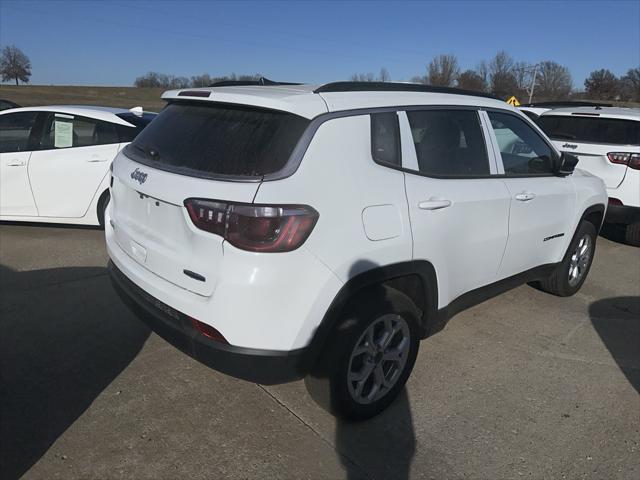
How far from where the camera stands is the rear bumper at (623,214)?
618 centimetres

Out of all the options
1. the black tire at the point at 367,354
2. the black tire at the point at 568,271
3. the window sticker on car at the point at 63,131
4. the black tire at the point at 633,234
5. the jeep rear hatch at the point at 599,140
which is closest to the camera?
the black tire at the point at 367,354

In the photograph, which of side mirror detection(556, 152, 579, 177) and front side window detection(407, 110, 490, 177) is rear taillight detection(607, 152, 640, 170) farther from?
front side window detection(407, 110, 490, 177)

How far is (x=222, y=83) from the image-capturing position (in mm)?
3324

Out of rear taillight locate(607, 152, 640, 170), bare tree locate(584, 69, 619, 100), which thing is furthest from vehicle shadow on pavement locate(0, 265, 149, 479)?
bare tree locate(584, 69, 619, 100)

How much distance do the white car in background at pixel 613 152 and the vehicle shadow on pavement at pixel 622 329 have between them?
1.65m

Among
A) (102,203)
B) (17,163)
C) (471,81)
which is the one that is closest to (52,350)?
(102,203)

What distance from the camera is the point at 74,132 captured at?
18.9 feet

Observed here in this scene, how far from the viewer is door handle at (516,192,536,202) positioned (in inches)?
141

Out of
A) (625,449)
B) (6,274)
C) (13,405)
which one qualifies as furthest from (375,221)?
(6,274)

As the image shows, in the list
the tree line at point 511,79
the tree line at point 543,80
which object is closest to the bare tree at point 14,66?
the tree line at point 511,79

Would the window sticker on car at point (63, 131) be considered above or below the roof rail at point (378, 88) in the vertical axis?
below

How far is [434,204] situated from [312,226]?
89 centimetres

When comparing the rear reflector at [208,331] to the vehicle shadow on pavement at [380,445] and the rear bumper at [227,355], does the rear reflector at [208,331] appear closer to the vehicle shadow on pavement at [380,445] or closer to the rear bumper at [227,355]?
the rear bumper at [227,355]

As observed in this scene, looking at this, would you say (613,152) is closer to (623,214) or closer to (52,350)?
(623,214)
